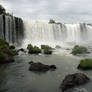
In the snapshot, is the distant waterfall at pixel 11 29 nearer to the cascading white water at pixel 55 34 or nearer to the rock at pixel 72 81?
the cascading white water at pixel 55 34

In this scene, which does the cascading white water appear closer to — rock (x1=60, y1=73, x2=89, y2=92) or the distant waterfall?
the distant waterfall

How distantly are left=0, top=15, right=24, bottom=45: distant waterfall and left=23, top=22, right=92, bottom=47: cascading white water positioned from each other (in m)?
2.06

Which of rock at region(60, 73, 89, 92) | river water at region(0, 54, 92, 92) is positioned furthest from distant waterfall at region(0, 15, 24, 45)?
rock at region(60, 73, 89, 92)

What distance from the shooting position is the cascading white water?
132ft

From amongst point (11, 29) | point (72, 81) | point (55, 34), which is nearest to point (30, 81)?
point (72, 81)

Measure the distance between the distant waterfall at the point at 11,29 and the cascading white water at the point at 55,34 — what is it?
6.77ft

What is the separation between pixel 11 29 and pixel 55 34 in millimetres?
13777

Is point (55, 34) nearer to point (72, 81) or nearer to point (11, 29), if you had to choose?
point (11, 29)

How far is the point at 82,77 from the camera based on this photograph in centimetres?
1145

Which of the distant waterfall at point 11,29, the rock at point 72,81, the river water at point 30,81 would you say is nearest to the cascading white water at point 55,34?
the distant waterfall at point 11,29

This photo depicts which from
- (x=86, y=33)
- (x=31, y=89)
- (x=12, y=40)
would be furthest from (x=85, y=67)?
(x=86, y=33)

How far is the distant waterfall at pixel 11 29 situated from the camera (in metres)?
34.3

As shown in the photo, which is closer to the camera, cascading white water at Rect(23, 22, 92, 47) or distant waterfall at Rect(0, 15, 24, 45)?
distant waterfall at Rect(0, 15, 24, 45)

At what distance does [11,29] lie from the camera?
35750 mm
